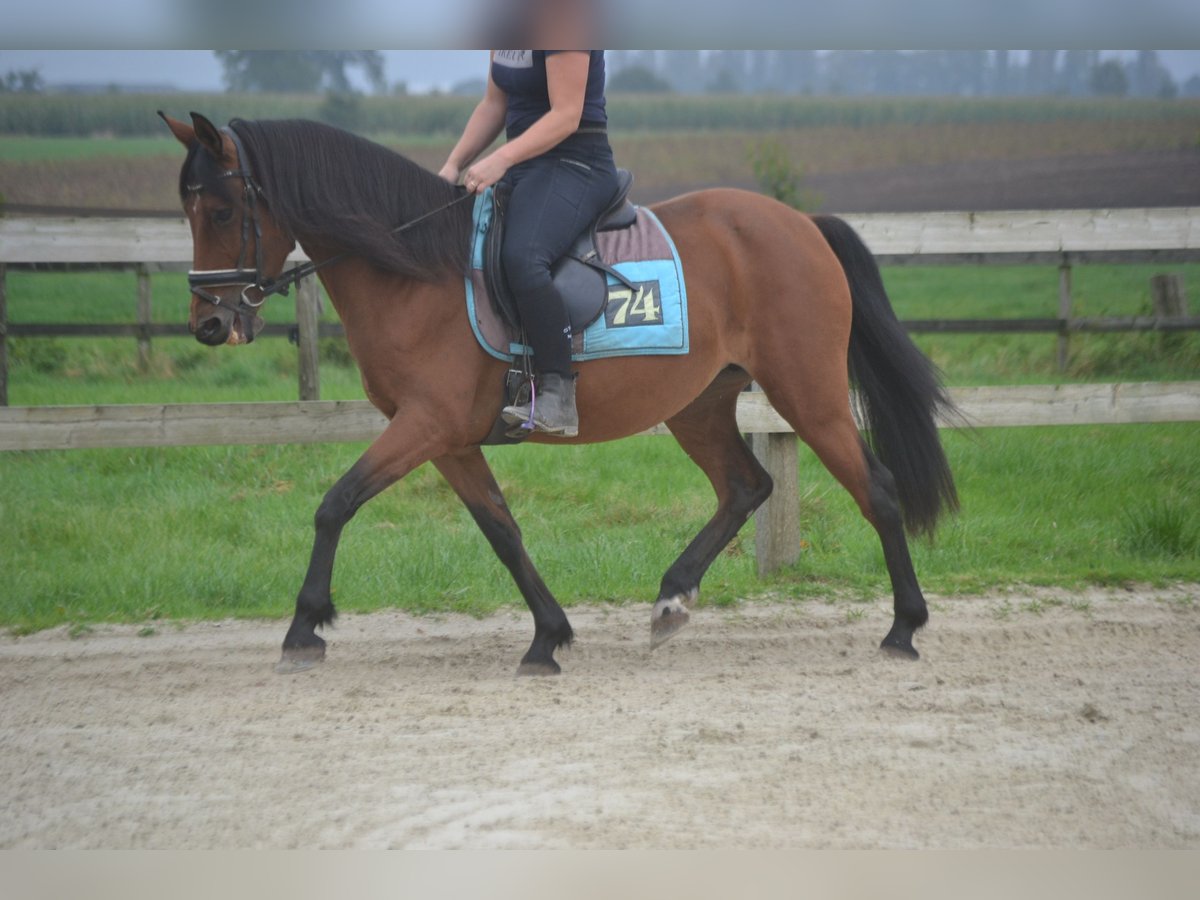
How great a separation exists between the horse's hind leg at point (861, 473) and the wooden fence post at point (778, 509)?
1075mm

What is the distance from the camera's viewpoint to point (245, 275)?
13.8 ft

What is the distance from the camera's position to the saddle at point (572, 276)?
14.4ft

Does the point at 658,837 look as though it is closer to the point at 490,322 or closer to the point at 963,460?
the point at 490,322

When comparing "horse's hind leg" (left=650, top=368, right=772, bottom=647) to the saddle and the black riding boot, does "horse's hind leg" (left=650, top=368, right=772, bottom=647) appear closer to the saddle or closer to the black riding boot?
the saddle

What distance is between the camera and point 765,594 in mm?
5887

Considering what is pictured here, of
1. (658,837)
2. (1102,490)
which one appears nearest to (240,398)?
(1102,490)

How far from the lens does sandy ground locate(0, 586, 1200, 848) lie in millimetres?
2955

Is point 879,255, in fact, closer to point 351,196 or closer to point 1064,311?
point 351,196

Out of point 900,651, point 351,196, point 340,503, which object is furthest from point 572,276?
point 900,651

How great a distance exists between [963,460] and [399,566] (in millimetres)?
3810

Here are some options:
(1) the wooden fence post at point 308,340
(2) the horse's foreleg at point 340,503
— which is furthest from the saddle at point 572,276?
(1) the wooden fence post at point 308,340

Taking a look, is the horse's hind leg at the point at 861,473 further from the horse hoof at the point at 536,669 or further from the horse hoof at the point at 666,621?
the horse hoof at the point at 536,669

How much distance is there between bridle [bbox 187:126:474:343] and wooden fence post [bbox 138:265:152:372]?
5.18 meters

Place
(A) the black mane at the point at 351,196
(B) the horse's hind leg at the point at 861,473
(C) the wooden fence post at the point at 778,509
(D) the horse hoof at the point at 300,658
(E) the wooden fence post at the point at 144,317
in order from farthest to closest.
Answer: (E) the wooden fence post at the point at 144,317
(C) the wooden fence post at the point at 778,509
(B) the horse's hind leg at the point at 861,473
(D) the horse hoof at the point at 300,658
(A) the black mane at the point at 351,196
